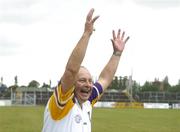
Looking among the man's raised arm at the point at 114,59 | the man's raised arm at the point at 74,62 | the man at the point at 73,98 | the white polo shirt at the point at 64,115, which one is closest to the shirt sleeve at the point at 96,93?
the man's raised arm at the point at 114,59

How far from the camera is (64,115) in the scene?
5906 mm

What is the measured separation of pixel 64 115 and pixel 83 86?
435mm

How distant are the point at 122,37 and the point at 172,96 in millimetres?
92773

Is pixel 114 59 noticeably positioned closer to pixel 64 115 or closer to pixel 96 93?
pixel 96 93

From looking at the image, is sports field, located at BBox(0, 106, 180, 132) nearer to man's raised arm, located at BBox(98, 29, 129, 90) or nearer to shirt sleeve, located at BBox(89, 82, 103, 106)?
man's raised arm, located at BBox(98, 29, 129, 90)

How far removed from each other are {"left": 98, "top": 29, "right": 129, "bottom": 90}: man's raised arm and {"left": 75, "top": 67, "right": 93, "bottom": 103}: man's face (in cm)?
112

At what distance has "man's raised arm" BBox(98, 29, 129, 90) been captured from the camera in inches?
292

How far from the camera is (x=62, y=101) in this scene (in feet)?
18.9

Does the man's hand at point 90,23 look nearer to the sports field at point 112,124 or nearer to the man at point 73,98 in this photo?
the man at point 73,98

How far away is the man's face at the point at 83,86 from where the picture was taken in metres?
6.14

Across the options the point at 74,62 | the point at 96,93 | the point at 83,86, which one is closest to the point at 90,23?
the point at 74,62

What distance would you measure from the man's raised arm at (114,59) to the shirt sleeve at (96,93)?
8.2 inches

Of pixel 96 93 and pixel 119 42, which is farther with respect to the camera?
pixel 119 42

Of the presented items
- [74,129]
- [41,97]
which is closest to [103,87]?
[74,129]
